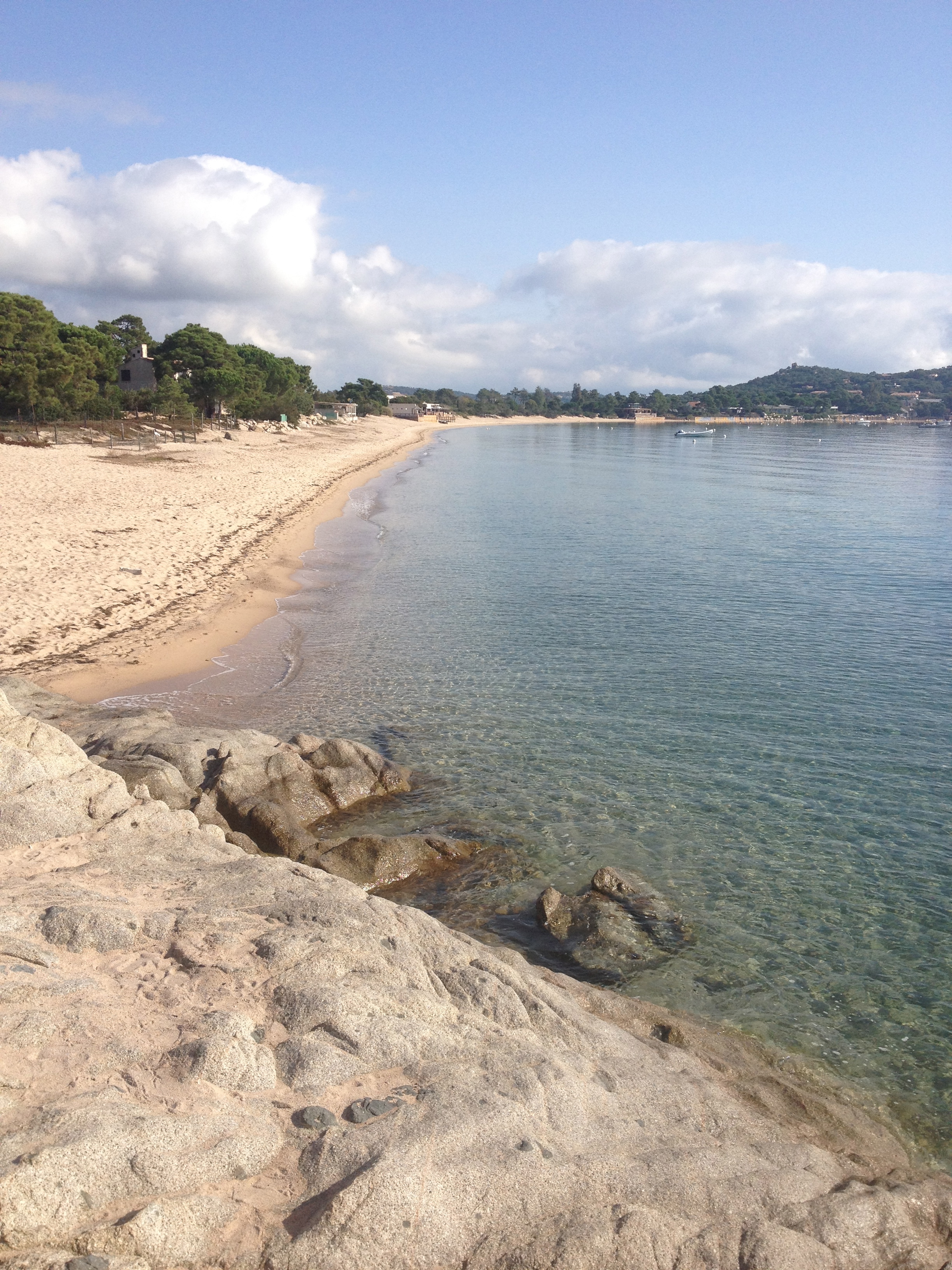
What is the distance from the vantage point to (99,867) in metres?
7.44

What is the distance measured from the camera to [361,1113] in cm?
518

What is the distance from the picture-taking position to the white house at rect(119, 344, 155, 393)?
78.6m

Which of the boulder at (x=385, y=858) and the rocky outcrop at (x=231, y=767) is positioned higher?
the rocky outcrop at (x=231, y=767)

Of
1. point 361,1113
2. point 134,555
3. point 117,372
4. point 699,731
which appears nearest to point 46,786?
point 361,1113

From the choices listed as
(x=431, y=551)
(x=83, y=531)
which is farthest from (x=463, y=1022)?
(x=431, y=551)

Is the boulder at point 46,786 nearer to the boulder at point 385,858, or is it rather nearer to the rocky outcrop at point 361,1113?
the rocky outcrop at point 361,1113

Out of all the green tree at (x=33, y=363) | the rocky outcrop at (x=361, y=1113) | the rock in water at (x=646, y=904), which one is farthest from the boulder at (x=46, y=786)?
the green tree at (x=33, y=363)

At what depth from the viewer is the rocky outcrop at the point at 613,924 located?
9055 mm

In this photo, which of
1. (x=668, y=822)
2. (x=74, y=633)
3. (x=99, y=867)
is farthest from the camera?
(x=74, y=633)

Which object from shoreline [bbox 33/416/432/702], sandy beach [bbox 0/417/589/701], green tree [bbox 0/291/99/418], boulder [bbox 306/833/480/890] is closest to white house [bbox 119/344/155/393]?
green tree [bbox 0/291/99/418]

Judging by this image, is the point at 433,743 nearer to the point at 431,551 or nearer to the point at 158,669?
the point at 158,669

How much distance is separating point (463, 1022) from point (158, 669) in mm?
13276

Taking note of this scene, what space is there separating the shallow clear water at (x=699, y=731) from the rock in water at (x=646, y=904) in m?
0.22

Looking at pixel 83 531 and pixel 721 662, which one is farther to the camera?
pixel 83 531
